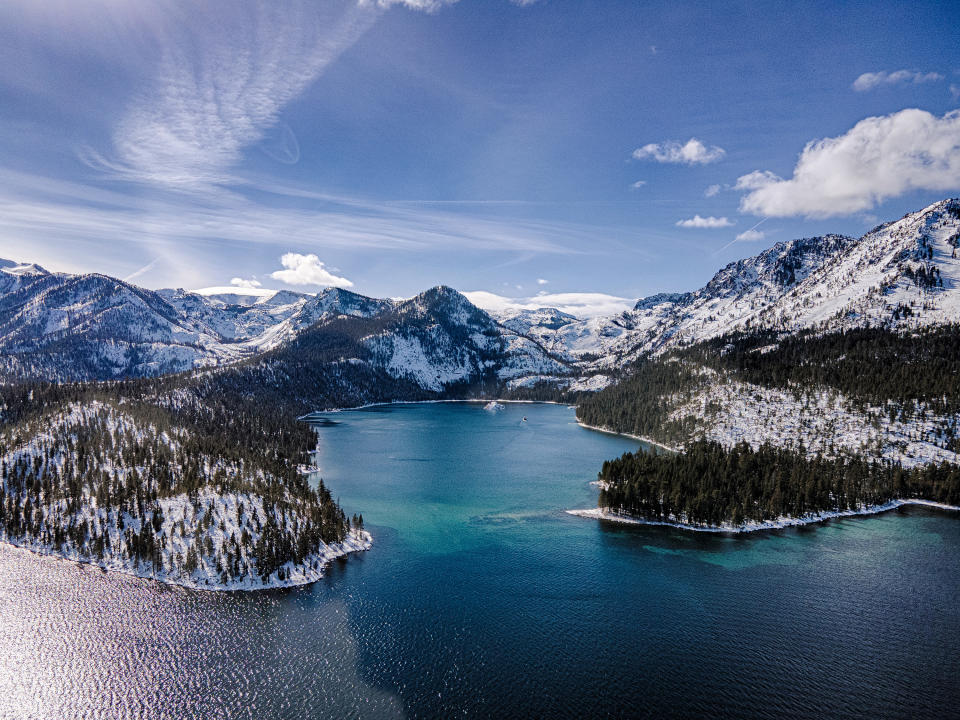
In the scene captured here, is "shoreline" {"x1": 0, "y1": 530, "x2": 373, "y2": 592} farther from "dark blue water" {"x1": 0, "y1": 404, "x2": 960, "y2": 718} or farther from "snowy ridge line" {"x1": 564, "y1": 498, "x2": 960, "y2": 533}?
"snowy ridge line" {"x1": 564, "y1": 498, "x2": 960, "y2": 533}

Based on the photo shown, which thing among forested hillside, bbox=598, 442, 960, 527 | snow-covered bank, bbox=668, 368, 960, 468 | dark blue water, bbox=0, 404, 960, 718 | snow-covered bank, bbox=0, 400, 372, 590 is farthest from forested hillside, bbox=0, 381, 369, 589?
snow-covered bank, bbox=668, 368, 960, 468

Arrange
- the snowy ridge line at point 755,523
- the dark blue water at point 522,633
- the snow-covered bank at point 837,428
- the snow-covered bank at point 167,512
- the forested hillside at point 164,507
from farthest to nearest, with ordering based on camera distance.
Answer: the snow-covered bank at point 837,428
the snowy ridge line at point 755,523
the forested hillside at point 164,507
the snow-covered bank at point 167,512
the dark blue water at point 522,633

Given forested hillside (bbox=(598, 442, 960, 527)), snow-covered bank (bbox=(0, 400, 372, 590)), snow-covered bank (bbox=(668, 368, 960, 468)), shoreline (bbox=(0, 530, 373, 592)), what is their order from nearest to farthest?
shoreline (bbox=(0, 530, 373, 592)) → snow-covered bank (bbox=(0, 400, 372, 590)) → forested hillside (bbox=(598, 442, 960, 527)) → snow-covered bank (bbox=(668, 368, 960, 468))

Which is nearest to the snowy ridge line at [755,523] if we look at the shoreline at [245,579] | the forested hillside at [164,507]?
the shoreline at [245,579]

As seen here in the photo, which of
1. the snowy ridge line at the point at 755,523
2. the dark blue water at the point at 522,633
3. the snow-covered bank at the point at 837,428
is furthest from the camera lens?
the snow-covered bank at the point at 837,428

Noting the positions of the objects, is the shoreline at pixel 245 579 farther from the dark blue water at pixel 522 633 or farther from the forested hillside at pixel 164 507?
the dark blue water at pixel 522 633

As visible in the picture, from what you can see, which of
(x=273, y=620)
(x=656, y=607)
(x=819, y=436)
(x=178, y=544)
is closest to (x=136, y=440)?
(x=178, y=544)
